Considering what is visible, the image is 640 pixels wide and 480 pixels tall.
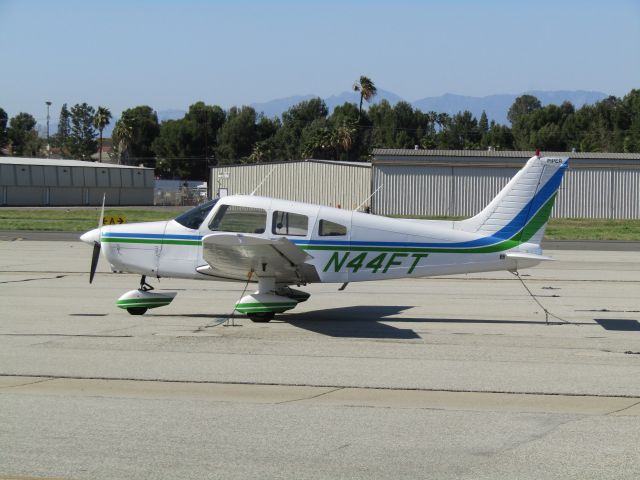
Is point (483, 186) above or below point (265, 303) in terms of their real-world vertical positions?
above

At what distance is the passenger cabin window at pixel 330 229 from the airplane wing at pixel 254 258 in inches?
19.6

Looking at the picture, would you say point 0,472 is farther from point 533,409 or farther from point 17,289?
point 17,289

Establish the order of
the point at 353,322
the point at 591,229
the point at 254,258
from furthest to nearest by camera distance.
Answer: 1. the point at 591,229
2. the point at 353,322
3. the point at 254,258

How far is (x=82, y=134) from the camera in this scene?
13488cm

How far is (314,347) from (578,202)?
42201 mm

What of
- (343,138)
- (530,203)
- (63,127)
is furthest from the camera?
(63,127)

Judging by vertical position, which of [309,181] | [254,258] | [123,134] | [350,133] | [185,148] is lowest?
[254,258]

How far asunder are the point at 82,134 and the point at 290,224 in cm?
12956

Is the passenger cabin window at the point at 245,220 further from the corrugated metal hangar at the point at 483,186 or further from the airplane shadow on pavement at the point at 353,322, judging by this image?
the corrugated metal hangar at the point at 483,186

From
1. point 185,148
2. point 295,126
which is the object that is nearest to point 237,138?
point 185,148

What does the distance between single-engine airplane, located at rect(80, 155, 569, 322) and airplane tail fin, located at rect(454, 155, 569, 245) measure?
0.05 feet

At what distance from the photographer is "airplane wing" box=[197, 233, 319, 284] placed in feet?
37.1

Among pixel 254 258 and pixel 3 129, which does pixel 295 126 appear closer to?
pixel 3 129

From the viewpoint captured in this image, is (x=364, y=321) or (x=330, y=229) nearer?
(x=330, y=229)
